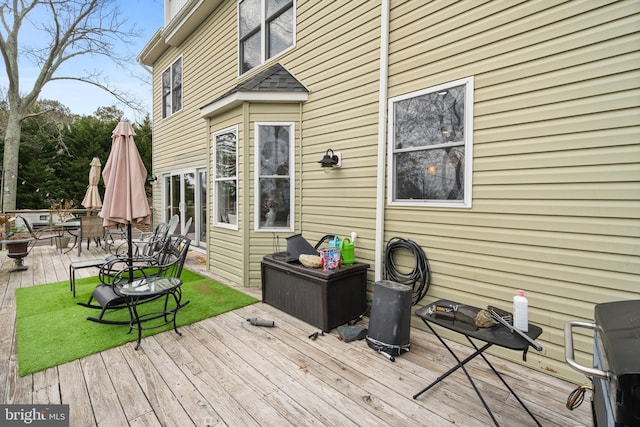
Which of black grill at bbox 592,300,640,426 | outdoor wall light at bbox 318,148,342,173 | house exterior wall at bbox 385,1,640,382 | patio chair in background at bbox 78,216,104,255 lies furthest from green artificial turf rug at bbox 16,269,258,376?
black grill at bbox 592,300,640,426

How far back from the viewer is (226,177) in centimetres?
548

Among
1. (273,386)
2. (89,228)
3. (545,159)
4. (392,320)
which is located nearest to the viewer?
(273,386)

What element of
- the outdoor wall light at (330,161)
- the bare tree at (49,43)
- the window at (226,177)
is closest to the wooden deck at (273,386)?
the outdoor wall light at (330,161)

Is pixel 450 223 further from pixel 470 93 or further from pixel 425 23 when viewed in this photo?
pixel 425 23

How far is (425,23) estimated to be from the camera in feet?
10.9

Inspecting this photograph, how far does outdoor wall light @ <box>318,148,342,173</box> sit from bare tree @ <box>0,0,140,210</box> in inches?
528

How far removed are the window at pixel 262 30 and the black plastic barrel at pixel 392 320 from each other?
4.55 meters

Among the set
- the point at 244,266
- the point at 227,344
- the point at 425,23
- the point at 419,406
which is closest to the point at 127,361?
the point at 227,344

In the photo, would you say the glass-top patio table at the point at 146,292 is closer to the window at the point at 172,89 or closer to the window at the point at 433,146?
the window at the point at 433,146

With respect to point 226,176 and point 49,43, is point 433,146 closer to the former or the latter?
point 226,176

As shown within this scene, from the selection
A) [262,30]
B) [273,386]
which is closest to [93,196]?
[262,30]

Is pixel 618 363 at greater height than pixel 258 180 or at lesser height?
lesser

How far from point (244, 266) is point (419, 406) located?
3410mm

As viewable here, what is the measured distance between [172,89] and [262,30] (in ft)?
16.5
